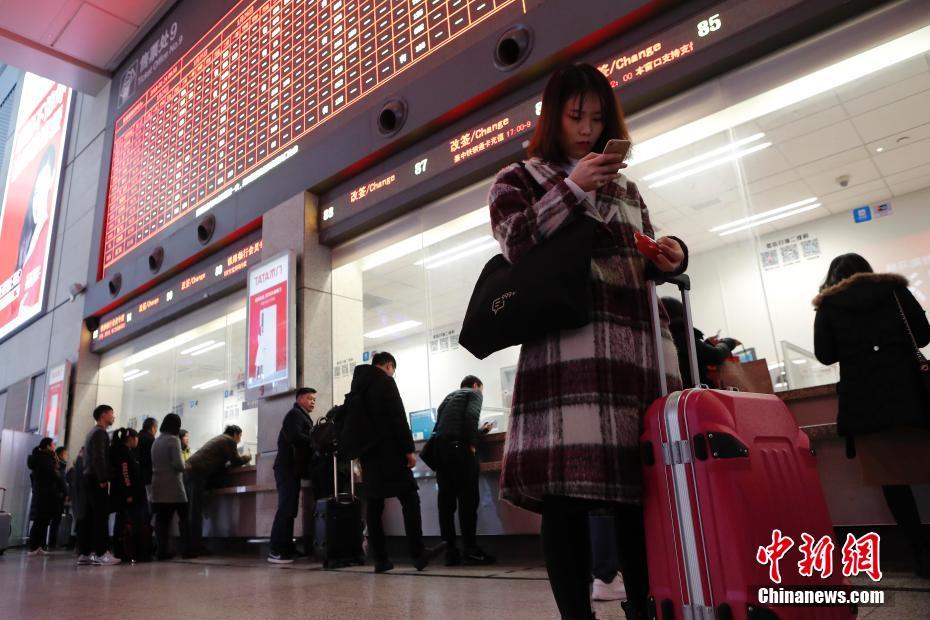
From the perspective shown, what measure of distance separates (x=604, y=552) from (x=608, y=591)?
0.57ft

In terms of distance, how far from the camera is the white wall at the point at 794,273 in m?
6.79

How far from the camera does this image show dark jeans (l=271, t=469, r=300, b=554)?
5.51 m

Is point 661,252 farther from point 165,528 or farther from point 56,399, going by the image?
point 56,399

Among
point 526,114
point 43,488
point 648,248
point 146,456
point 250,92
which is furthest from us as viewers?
point 43,488

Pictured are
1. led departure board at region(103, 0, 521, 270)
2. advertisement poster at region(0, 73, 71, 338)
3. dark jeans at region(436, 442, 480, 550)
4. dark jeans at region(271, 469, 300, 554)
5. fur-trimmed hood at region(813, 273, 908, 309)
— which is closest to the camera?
fur-trimmed hood at region(813, 273, 908, 309)

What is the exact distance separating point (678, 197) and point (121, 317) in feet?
26.4

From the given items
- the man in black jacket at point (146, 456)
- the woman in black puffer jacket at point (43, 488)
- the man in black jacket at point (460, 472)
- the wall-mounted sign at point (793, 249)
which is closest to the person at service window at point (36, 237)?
the woman in black puffer jacket at point (43, 488)

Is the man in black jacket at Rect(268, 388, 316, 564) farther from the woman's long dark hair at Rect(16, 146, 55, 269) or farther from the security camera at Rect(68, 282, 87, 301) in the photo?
the woman's long dark hair at Rect(16, 146, 55, 269)

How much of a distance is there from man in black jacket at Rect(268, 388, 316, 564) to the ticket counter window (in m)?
2.46

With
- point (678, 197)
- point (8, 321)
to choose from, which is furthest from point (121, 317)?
point (678, 197)

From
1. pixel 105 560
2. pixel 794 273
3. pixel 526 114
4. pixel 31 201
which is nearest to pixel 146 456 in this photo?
pixel 105 560

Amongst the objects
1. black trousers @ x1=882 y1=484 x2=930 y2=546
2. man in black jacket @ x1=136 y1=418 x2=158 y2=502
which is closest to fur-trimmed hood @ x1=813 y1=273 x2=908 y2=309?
black trousers @ x1=882 y1=484 x2=930 y2=546

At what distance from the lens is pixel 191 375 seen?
31.2ft

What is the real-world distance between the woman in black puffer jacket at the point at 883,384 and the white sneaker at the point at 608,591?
1.20 meters
